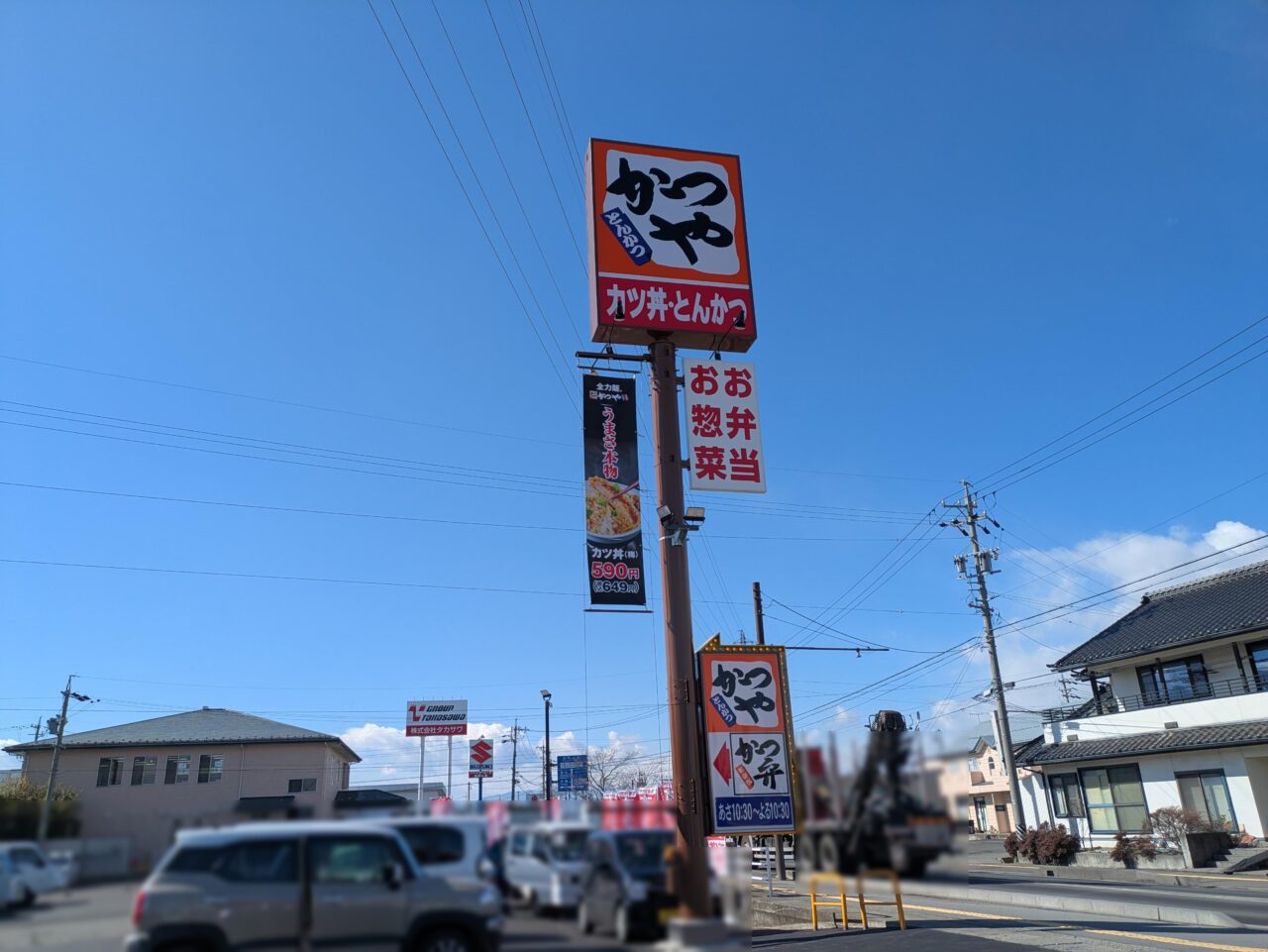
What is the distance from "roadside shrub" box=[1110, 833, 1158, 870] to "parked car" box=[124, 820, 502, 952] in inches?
1360

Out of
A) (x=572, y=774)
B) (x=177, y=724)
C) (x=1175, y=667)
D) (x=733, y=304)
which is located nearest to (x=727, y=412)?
(x=733, y=304)

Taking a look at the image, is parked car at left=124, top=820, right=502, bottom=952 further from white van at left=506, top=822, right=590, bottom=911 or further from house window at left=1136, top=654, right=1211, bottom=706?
house window at left=1136, top=654, right=1211, bottom=706

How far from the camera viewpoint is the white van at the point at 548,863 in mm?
2086

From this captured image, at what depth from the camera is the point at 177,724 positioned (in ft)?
12.7

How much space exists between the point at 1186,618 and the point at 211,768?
4037cm

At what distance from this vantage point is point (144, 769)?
3.23 metres

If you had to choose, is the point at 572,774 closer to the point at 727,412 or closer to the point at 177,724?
the point at 727,412

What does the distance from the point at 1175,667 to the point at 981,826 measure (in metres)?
16.6

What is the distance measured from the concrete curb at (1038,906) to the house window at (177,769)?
13.0m

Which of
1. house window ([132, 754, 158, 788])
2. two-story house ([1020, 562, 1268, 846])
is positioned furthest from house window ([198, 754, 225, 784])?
two-story house ([1020, 562, 1268, 846])

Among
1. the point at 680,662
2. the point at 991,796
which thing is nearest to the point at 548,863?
the point at 680,662

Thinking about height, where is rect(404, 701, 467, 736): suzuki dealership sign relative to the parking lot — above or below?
above

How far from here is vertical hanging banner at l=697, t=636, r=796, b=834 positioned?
6.05 m

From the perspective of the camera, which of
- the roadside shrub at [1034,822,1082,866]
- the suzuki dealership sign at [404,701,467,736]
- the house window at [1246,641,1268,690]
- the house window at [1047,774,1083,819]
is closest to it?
the suzuki dealership sign at [404,701,467,736]
